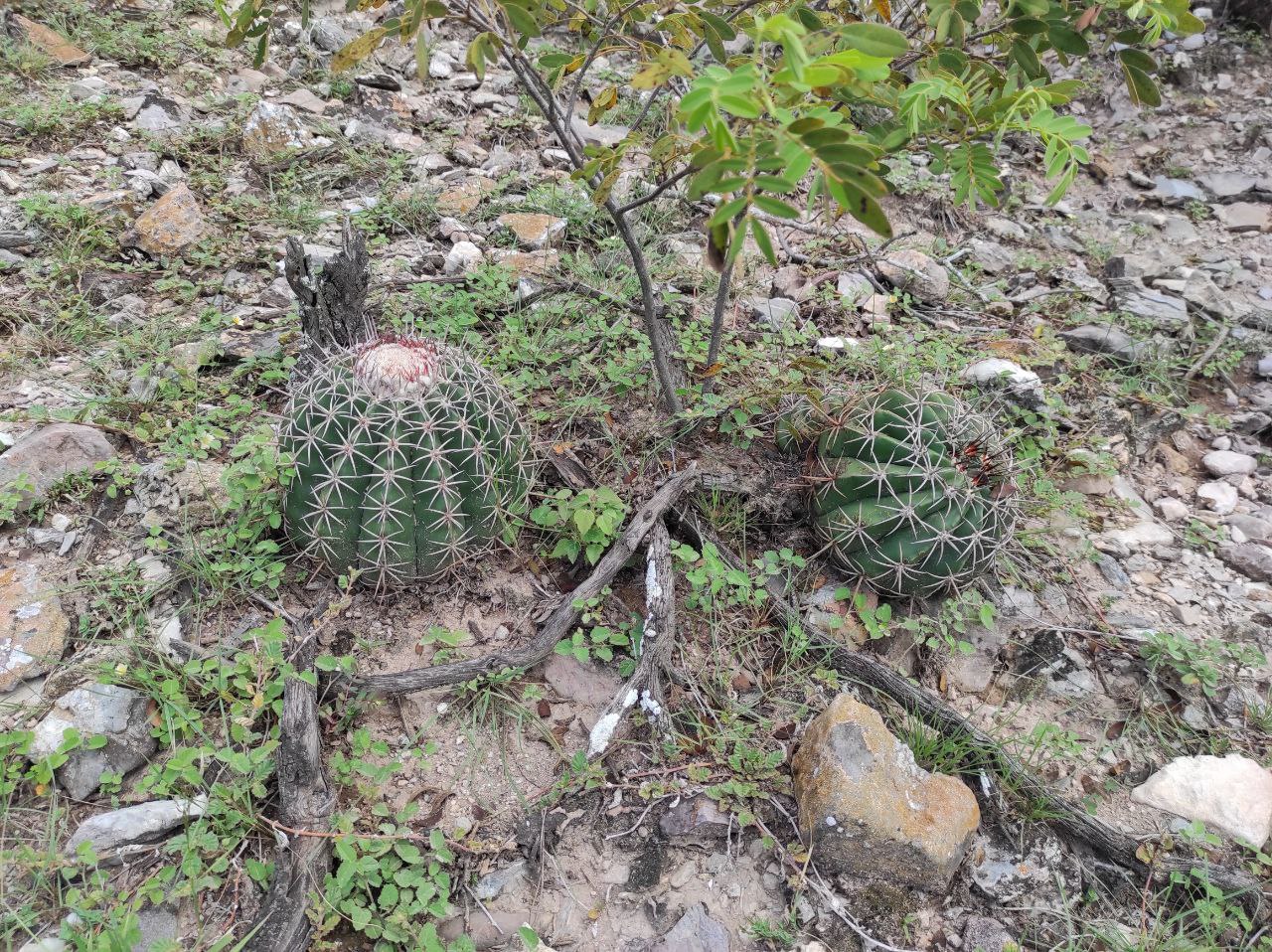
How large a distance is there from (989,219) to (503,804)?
4.63m

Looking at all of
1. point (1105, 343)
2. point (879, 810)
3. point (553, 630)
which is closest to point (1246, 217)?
point (1105, 343)

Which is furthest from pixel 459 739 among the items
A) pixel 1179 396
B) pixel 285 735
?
pixel 1179 396

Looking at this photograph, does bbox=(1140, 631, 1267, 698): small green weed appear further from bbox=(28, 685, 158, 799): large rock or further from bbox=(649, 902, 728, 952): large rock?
bbox=(28, 685, 158, 799): large rock

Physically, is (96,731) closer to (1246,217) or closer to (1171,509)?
A: (1171,509)

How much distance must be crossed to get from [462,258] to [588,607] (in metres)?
2.22

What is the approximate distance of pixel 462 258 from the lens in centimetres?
399

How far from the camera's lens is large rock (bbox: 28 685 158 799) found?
208 cm

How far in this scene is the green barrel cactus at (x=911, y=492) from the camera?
2.53 metres

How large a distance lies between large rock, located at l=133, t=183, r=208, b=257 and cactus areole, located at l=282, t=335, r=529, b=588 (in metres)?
2.05

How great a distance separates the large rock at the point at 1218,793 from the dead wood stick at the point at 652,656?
145 centimetres

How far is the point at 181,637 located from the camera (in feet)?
7.99

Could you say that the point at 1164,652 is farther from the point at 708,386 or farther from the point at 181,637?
the point at 181,637

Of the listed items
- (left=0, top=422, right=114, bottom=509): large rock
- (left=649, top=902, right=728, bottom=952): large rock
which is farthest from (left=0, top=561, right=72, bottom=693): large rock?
(left=649, top=902, right=728, bottom=952): large rock

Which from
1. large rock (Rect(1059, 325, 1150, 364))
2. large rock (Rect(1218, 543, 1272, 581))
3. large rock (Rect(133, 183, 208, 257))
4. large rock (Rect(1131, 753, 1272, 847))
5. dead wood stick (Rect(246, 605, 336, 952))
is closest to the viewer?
dead wood stick (Rect(246, 605, 336, 952))
